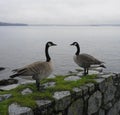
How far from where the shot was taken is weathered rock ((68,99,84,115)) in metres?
8.20

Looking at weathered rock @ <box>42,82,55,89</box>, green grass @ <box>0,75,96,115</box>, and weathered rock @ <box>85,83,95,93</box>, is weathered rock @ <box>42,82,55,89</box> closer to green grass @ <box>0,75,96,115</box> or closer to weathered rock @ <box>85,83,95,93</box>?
green grass @ <box>0,75,96,115</box>

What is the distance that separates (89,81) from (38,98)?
2.35 metres

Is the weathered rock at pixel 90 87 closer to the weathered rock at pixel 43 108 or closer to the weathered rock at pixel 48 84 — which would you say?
the weathered rock at pixel 48 84

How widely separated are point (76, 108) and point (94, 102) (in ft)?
3.34

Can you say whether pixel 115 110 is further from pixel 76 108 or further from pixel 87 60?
pixel 76 108

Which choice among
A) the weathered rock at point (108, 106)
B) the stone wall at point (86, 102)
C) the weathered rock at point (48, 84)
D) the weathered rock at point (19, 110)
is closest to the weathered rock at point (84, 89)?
the stone wall at point (86, 102)

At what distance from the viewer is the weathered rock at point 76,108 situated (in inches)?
323

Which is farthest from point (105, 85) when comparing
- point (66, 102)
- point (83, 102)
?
point (66, 102)

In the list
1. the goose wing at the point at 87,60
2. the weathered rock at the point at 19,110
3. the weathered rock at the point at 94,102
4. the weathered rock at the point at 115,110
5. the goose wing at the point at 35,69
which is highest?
the goose wing at the point at 35,69

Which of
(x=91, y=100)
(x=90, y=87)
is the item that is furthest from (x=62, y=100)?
(x=91, y=100)

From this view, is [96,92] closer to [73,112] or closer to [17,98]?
[73,112]

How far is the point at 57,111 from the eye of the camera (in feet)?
25.0

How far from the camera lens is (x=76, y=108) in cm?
843

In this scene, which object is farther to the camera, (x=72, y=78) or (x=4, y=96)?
(x=72, y=78)
